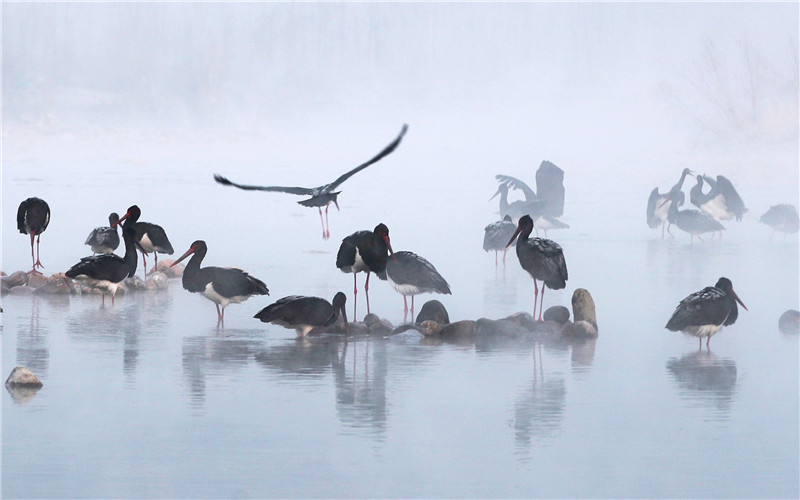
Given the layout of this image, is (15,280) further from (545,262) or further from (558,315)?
(558,315)

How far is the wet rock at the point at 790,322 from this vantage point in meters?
12.0

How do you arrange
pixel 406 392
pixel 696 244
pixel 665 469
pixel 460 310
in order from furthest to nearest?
pixel 696 244
pixel 460 310
pixel 406 392
pixel 665 469

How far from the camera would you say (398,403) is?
350 inches

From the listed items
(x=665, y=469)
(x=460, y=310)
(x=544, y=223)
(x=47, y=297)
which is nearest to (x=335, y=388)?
(x=665, y=469)

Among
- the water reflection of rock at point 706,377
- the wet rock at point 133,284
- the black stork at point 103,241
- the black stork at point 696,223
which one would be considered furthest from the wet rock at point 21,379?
the black stork at point 696,223

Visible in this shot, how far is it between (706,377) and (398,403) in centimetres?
264

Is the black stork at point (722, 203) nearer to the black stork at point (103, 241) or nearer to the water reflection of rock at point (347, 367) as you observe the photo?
the black stork at point (103, 241)

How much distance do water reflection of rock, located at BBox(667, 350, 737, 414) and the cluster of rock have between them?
667cm

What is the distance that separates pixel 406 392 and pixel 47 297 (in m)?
6.13

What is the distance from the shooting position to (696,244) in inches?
818

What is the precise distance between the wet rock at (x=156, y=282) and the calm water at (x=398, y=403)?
0.63 ft

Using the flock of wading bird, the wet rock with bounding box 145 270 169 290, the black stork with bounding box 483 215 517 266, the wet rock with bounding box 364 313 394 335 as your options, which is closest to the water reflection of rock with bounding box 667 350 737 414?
the flock of wading bird

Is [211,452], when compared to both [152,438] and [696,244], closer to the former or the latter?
[152,438]

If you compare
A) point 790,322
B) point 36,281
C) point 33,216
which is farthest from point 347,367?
point 33,216
